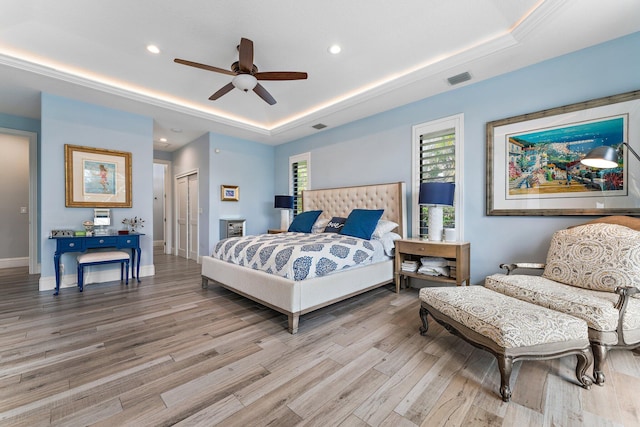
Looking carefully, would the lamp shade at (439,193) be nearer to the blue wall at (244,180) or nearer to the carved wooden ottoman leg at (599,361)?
the carved wooden ottoman leg at (599,361)

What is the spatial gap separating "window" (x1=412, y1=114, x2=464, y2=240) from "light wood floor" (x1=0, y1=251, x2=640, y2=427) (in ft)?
4.84

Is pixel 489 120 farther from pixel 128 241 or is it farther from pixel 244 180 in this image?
pixel 128 241

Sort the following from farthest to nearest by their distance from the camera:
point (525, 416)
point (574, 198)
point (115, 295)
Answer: point (115, 295), point (574, 198), point (525, 416)

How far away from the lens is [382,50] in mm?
3123

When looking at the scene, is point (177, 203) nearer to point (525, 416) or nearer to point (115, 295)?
point (115, 295)

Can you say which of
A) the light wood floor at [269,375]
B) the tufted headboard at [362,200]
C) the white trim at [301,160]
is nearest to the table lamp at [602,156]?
the light wood floor at [269,375]

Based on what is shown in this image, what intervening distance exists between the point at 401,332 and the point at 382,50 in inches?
123

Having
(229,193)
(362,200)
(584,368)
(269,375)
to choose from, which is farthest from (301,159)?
(584,368)

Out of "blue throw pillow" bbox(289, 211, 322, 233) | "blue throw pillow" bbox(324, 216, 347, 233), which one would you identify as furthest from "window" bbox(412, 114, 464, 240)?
"blue throw pillow" bbox(289, 211, 322, 233)

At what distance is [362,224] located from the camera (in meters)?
3.68

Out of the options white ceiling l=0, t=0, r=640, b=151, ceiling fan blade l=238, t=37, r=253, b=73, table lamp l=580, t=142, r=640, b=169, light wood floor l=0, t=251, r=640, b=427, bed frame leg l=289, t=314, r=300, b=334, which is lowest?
light wood floor l=0, t=251, r=640, b=427

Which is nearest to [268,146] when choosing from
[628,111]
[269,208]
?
[269,208]

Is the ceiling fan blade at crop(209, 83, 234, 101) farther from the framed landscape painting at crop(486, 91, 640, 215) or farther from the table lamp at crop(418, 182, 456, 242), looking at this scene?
the framed landscape painting at crop(486, 91, 640, 215)

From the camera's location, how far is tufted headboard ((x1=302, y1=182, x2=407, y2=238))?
3.90m
